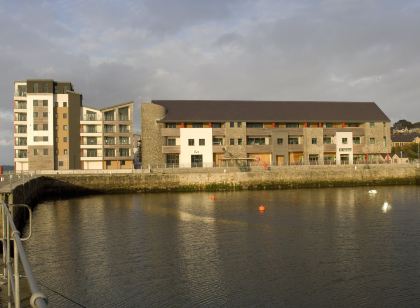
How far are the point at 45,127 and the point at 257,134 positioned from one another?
4538 cm

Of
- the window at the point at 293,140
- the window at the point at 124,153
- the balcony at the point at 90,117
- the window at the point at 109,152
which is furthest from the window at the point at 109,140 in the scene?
the window at the point at 293,140

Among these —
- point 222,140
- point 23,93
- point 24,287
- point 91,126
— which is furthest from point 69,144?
point 24,287

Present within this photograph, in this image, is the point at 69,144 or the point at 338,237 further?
the point at 69,144

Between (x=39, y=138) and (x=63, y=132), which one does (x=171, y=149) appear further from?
(x=39, y=138)

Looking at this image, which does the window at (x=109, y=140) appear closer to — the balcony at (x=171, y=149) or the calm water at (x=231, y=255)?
the balcony at (x=171, y=149)

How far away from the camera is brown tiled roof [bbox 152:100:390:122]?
3674 inches

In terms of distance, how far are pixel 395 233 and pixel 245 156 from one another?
56.7 m

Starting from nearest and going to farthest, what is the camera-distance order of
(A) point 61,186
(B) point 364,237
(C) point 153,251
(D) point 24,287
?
(D) point 24,287, (C) point 153,251, (B) point 364,237, (A) point 61,186

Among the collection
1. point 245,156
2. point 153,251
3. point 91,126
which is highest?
point 91,126

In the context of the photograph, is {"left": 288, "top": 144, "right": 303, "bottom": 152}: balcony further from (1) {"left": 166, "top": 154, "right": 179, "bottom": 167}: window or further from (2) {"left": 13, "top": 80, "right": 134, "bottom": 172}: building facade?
(2) {"left": 13, "top": 80, "right": 134, "bottom": 172}: building facade

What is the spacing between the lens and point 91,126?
96.7 m

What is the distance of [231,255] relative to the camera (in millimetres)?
29625

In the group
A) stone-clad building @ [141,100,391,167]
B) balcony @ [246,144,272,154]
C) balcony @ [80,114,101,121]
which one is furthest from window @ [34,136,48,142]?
balcony @ [246,144,272,154]

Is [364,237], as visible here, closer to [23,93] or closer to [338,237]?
[338,237]
